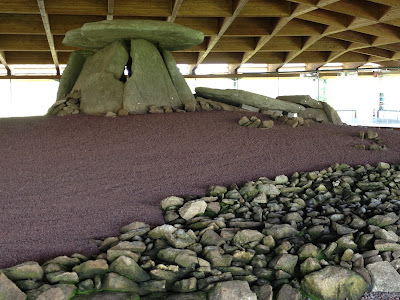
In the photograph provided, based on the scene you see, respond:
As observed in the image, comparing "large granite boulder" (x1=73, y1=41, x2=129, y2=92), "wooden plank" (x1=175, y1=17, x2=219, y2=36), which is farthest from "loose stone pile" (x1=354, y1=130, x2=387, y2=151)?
"wooden plank" (x1=175, y1=17, x2=219, y2=36)

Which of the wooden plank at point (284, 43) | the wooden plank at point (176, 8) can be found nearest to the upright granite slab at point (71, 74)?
the wooden plank at point (176, 8)

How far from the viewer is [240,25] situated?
16422 mm

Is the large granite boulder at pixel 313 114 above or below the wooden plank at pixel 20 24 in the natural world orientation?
below

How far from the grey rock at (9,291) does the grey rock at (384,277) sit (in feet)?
9.04

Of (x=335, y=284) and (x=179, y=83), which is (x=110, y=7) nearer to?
(x=179, y=83)

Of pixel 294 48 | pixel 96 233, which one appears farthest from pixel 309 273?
pixel 294 48

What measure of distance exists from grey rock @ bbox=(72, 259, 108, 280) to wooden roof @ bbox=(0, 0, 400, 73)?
1031 cm

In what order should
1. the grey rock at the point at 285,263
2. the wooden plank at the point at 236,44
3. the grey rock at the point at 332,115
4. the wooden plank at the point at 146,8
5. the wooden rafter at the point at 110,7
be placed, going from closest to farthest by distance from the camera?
the grey rock at the point at 285,263
the grey rock at the point at 332,115
the wooden rafter at the point at 110,7
the wooden plank at the point at 146,8
the wooden plank at the point at 236,44

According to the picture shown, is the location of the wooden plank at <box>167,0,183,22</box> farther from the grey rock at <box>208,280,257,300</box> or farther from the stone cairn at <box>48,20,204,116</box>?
the grey rock at <box>208,280,257,300</box>

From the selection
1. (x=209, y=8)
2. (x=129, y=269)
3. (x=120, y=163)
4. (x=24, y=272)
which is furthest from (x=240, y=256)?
(x=209, y=8)

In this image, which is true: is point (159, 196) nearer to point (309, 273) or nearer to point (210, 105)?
point (309, 273)

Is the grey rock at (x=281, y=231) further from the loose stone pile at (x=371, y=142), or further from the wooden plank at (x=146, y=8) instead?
the wooden plank at (x=146, y=8)

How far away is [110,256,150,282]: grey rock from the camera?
3.49 metres

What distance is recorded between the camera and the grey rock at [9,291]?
10.2 feet
